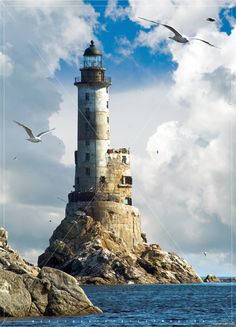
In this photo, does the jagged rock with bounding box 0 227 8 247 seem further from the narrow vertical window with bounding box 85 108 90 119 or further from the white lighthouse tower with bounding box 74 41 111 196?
the narrow vertical window with bounding box 85 108 90 119

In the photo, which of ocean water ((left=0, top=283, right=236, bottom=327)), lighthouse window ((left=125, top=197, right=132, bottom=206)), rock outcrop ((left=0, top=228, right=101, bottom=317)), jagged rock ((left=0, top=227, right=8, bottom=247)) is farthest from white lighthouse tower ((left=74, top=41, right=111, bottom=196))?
rock outcrop ((left=0, top=228, right=101, bottom=317))

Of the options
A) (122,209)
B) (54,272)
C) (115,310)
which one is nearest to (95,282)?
(122,209)

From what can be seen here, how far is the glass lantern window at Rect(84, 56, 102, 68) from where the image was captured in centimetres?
15625

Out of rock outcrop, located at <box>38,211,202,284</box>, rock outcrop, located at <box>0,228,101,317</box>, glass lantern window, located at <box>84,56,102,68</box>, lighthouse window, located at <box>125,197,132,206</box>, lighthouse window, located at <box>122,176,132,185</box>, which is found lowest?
rock outcrop, located at <box>0,228,101,317</box>

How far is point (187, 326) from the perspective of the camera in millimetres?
59906

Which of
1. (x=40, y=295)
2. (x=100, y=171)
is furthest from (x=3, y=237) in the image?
(x=40, y=295)

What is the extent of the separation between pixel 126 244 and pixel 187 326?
89.4 metres

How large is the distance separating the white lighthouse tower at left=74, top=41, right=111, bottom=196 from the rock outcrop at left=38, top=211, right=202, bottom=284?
19.2ft

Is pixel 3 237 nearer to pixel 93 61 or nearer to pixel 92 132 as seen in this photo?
pixel 92 132

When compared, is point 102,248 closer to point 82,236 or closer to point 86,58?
point 82,236

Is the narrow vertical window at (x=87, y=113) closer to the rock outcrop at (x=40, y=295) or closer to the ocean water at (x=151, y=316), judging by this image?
the ocean water at (x=151, y=316)

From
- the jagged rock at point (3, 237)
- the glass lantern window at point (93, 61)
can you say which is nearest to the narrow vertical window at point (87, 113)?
the glass lantern window at point (93, 61)

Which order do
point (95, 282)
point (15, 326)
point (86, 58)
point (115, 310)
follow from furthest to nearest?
point (86, 58) → point (95, 282) → point (115, 310) → point (15, 326)

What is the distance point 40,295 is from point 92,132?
92.0 metres
